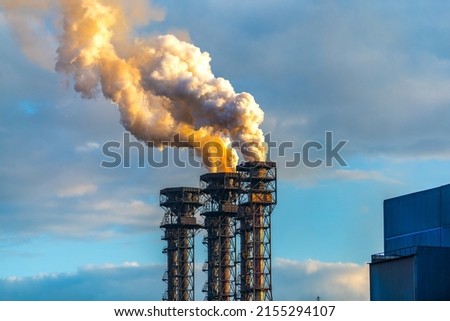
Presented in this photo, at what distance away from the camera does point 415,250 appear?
78000mm

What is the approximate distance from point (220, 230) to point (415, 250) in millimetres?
70689

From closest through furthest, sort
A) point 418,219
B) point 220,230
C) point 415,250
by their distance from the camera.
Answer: point 415,250
point 418,219
point 220,230

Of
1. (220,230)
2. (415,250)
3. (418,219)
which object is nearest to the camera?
(415,250)

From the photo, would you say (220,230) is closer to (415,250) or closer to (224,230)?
(224,230)

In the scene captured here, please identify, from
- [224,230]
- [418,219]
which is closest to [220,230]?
[224,230]

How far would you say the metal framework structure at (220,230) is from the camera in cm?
14200

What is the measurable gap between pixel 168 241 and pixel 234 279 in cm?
2696

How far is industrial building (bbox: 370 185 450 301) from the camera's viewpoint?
3024 inches

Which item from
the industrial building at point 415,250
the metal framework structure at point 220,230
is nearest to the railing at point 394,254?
the industrial building at point 415,250

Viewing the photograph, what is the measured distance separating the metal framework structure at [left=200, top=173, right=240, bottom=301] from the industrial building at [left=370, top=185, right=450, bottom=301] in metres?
52.2
